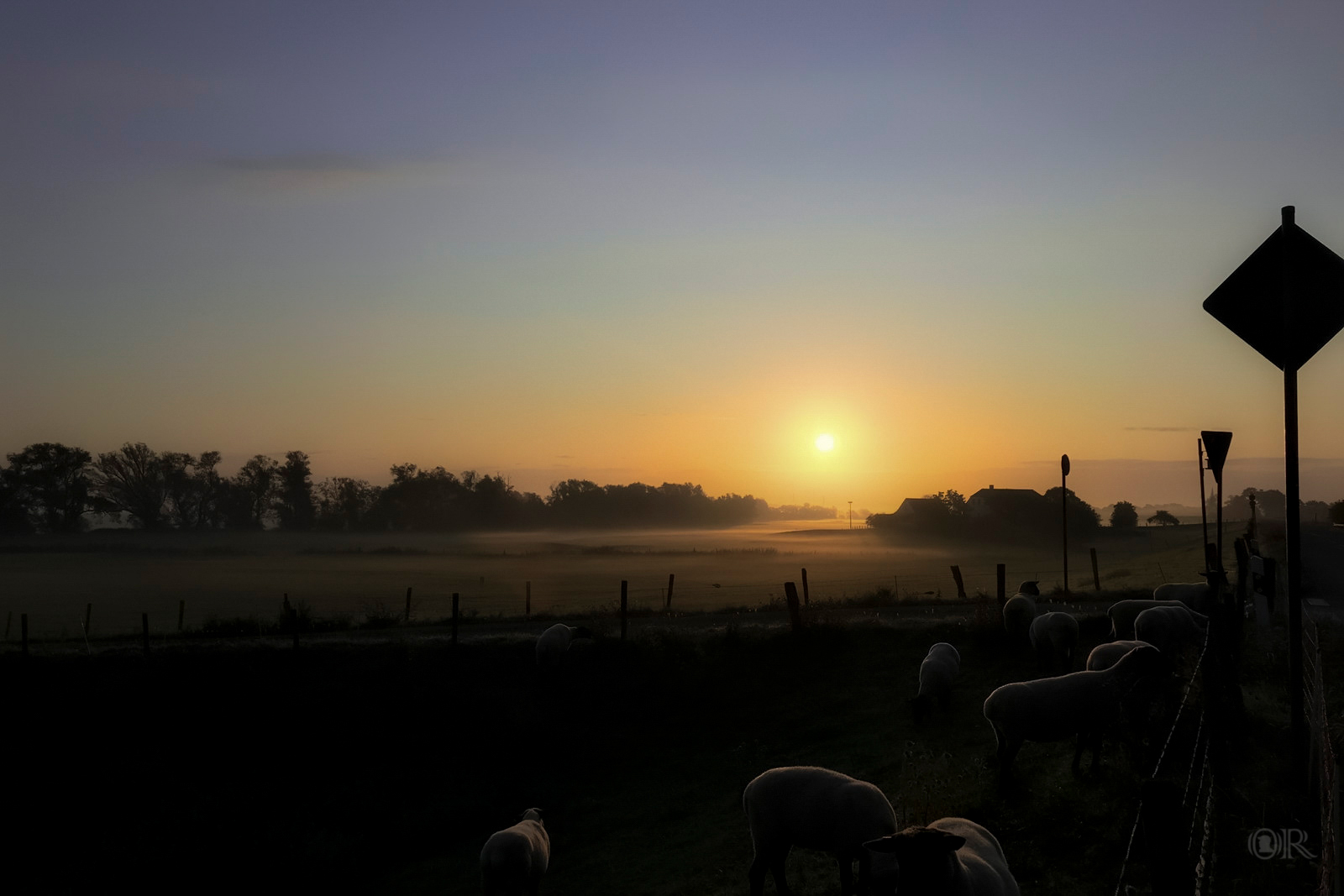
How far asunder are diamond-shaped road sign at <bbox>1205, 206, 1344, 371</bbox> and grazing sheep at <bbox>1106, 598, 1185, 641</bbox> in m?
14.1

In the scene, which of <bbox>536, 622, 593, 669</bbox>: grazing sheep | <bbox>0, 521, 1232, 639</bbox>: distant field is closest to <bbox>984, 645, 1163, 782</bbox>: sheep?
<bbox>536, 622, 593, 669</bbox>: grazing sheep

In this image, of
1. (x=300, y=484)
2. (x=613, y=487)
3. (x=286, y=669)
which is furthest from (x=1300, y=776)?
(x=613, y=487)

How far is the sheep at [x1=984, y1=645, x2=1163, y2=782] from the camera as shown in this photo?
10.8m

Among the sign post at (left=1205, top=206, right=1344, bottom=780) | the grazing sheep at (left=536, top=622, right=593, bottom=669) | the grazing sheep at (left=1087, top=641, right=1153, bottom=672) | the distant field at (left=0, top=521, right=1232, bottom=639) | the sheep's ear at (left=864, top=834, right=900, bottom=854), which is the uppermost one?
the sign post at (left=1205, top=206, right=1344, bottom=780)

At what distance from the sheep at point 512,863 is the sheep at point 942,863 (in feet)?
20.9

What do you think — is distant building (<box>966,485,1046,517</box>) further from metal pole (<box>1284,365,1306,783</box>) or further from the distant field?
metal pole (<box>1284,365,1306,783</box>)

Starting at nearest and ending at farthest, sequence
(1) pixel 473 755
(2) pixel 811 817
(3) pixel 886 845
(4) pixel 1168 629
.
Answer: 1. (3) pixel 886 845
2. (2) pixel 811 817
3. (4) pixel 1168 629
4. (1) pixel 473 755

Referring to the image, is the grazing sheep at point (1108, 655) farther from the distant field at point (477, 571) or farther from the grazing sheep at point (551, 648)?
the distant field at point (477, 571)

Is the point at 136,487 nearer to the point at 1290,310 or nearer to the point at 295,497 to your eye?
the point at 295,497

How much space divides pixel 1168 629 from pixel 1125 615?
151 inches

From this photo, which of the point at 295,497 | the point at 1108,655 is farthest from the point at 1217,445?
the point at 295,497

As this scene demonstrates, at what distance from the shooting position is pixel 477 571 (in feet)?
243

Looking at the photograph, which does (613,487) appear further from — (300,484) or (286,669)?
(286,669)

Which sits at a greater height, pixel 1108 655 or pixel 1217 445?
pixel 1217 445
